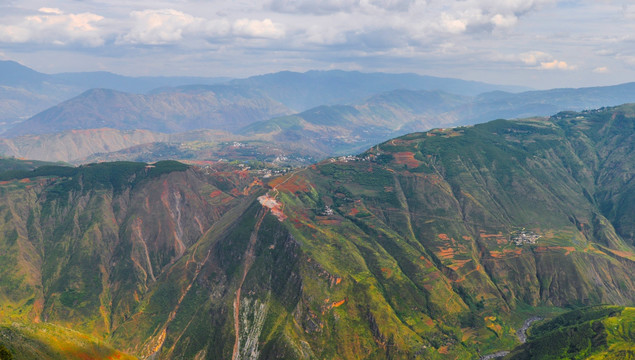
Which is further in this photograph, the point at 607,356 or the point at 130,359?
the point at 130,359

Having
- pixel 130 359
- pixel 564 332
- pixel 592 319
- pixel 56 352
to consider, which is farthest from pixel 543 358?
pixel 56 352

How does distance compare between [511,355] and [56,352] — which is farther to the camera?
[511,355]

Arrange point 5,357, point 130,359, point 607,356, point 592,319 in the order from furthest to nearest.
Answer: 1. point 592,319
2. point 130,359
3. point 607,356
4. point 5,357

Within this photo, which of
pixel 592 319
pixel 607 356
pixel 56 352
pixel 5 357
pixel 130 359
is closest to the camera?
pixel 5 357

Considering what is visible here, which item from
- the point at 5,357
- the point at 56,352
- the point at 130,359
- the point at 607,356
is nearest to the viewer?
the point at 5,357

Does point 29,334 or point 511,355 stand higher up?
point 29,334

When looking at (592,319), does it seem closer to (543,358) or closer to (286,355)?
(543,358)

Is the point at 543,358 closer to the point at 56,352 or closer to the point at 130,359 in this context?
the point at 130,359

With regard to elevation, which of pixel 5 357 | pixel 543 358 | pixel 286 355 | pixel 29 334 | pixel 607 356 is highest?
pixel 5 357

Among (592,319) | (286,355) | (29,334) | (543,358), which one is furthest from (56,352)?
(592,319)
